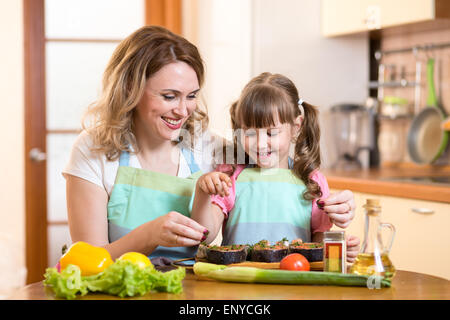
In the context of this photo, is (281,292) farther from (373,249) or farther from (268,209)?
(268,209)

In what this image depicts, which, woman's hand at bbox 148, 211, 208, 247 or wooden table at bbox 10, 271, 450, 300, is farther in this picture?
woman's hand at bbox 148, 211, 208, 247

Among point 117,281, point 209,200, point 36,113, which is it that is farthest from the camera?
point 36,113

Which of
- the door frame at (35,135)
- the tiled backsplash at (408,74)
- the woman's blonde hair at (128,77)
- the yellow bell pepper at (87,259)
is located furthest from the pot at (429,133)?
the yellow bell pepper at (87,259)

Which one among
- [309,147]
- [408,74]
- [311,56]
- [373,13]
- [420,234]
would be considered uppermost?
[373,13]

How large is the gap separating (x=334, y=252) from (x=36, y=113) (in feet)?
10.3

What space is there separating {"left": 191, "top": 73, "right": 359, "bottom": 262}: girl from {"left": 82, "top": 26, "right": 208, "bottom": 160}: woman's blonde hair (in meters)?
0.22

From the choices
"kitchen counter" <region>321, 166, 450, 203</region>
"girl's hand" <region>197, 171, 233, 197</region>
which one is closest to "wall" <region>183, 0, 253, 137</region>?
"kitchen counter" <region>321, 166, 450, 203</region>

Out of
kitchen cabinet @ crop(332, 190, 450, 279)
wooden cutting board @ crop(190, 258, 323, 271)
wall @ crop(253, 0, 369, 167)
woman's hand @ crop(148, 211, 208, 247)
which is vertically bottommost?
kitchen cabinet @ crop(332, 190, 450, 279)

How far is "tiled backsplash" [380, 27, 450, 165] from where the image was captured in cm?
322

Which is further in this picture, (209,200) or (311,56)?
(311,56)

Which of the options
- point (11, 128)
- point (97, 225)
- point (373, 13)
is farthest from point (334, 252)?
point (11, 128)

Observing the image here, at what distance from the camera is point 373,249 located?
1187 mm

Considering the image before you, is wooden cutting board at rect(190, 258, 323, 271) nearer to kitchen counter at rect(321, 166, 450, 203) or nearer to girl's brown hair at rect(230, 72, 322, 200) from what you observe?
girl's brown hair at rect(230, 72, 322, 200)

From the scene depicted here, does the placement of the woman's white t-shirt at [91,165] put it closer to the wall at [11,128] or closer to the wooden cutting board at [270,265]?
the wooden cutting board at [270,265]
